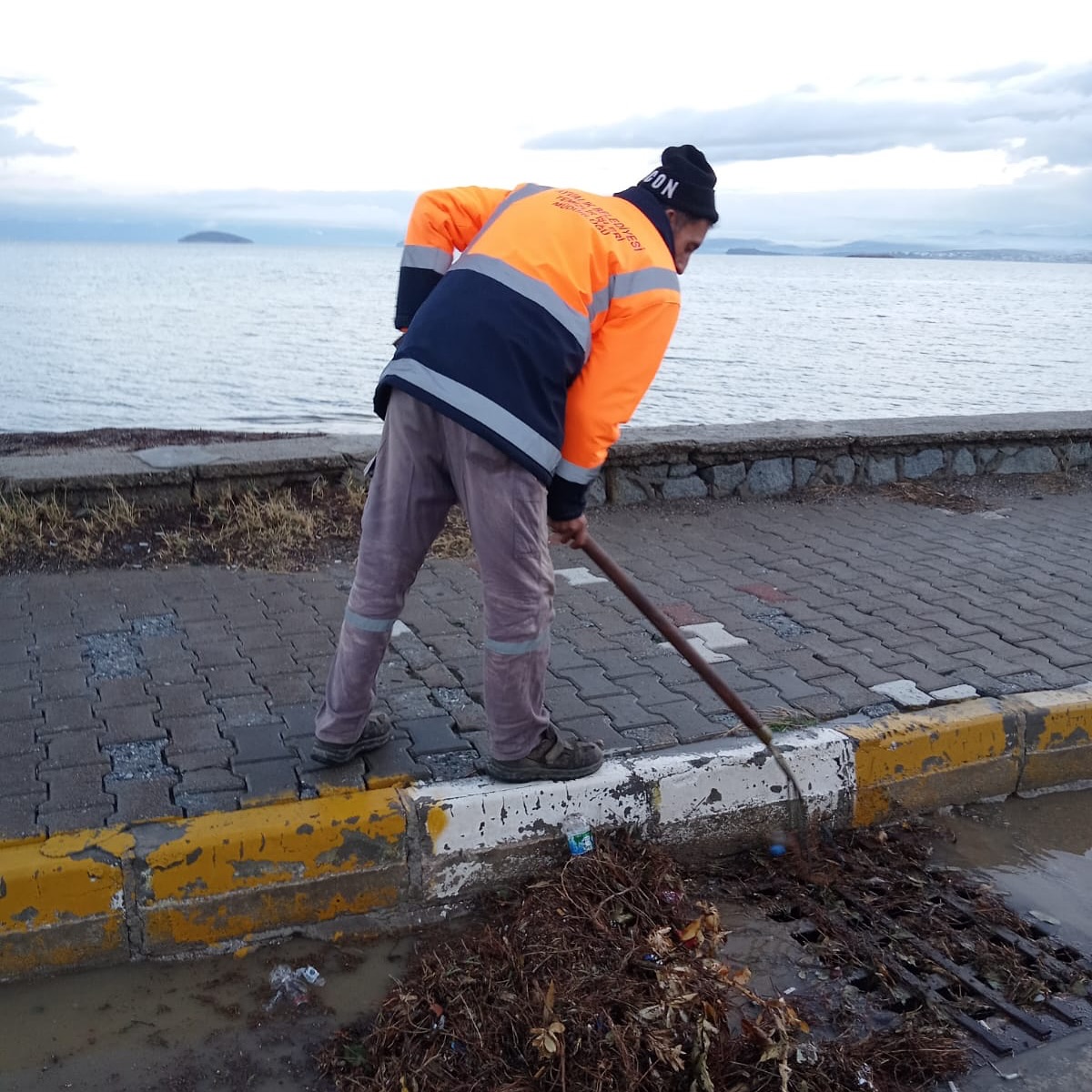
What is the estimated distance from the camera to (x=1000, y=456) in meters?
7.84

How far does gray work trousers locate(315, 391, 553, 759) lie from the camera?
10.2ft

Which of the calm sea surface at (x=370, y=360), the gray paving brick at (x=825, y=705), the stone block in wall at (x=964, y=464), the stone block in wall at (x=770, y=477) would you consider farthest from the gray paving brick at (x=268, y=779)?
the calm sea surface at (x=370, y=360)

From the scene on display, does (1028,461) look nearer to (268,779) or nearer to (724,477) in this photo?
(724,477)

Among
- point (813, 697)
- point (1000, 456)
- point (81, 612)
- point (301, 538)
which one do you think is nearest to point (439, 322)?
point (813, 697)

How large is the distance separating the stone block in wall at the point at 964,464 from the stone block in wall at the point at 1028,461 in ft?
0.75

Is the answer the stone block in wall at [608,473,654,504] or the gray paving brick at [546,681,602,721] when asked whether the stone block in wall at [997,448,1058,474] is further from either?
the gray paving brick at [546,681,602,721]

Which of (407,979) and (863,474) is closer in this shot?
(407,979)

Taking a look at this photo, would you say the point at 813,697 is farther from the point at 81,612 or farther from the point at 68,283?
the point at 68,283

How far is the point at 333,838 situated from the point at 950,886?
1.78 m

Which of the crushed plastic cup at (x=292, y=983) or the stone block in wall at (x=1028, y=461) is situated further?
the stone block in wall at (x=1028, y=461)

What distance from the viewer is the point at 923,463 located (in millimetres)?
7617

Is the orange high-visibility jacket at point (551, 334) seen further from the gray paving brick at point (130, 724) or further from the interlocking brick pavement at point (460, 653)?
the gray paving brick at point (130, 724)

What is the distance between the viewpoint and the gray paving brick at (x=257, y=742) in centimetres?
352

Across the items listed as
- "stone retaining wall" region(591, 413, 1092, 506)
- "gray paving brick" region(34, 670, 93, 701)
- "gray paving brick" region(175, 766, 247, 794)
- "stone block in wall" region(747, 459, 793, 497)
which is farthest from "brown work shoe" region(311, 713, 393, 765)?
"stone block in wall" region(747, 459, 793, 497)
